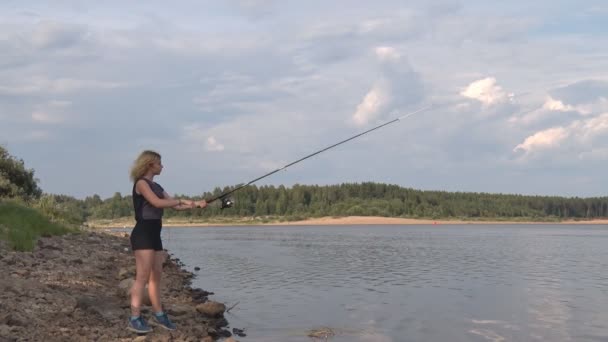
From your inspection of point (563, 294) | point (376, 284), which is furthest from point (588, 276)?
point (376, 284)

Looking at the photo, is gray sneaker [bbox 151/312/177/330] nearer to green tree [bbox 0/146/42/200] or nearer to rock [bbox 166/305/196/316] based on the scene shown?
rock [bbox 166/305/196/316]

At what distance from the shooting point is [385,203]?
16188 cm

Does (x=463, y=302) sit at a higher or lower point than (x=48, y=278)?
lower

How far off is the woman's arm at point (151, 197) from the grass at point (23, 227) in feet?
27.7

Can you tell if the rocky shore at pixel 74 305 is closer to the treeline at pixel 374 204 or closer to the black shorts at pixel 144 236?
the black shorts at pixel 144 236

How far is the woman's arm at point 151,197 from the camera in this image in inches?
326

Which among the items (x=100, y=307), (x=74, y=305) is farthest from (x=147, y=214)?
(x=74, y=305)

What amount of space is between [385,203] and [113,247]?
456 feet

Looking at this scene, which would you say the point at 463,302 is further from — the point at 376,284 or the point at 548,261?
the point at 548,261

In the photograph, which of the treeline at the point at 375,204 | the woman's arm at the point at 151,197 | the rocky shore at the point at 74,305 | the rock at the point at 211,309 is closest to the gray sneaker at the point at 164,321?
the rocky shore at the point at 74,305

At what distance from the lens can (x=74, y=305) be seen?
33.1 ft

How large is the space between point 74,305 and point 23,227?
382 inches

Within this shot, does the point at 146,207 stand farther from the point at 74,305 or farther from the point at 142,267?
the point at 74,305

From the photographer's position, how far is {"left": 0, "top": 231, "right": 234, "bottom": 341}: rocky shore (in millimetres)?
8594
